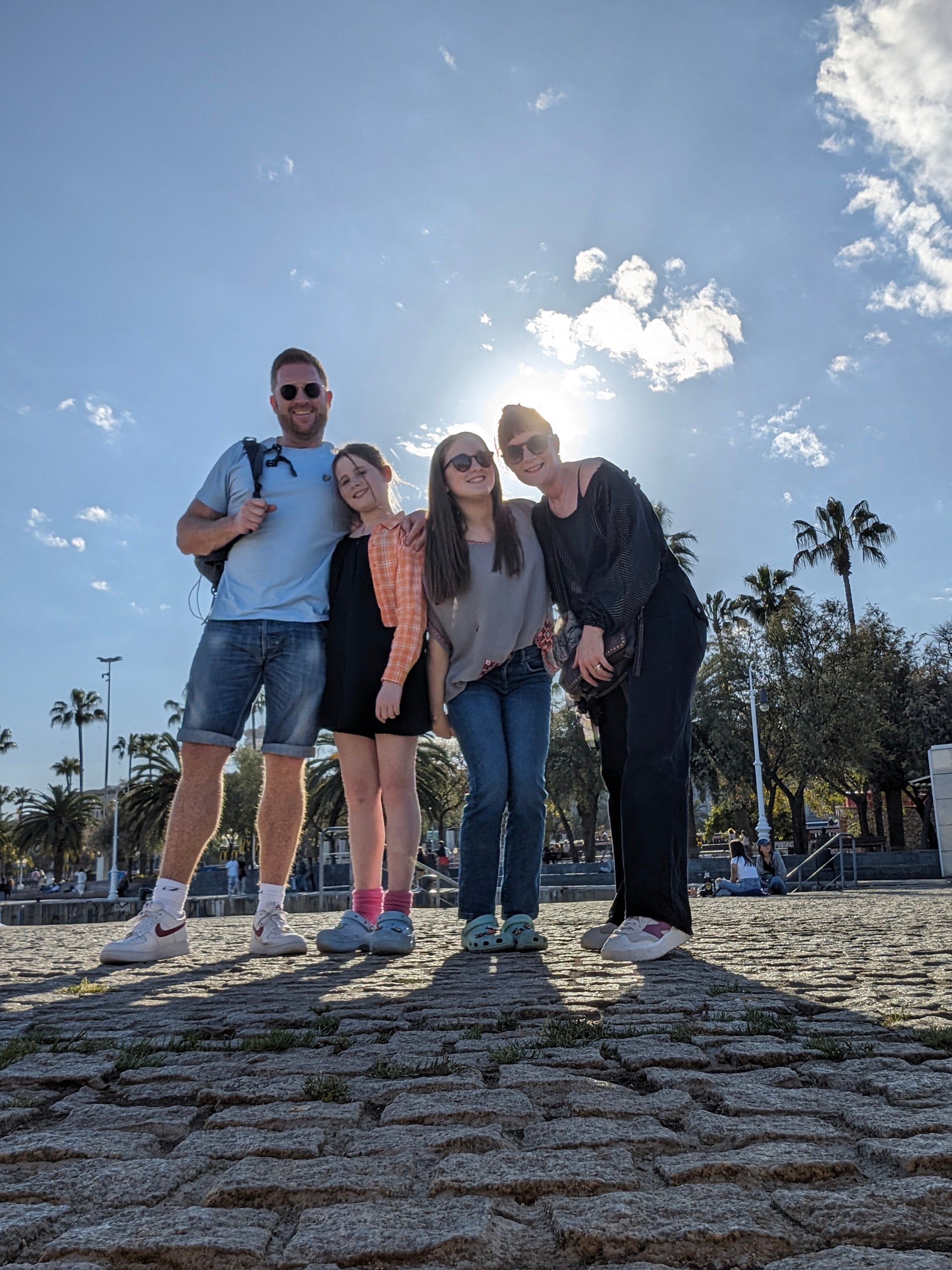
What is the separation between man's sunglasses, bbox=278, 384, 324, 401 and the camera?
490cm

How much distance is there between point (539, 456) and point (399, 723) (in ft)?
4.32

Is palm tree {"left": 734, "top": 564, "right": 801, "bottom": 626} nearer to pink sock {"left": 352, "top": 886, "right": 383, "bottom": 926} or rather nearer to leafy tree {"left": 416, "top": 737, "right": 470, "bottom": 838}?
leafy tree {"left": 416, "top": 737, "right": 470, "bottom": 838}

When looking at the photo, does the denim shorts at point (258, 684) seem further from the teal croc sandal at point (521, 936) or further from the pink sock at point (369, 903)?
the teal croc sandal at point (521, 936)

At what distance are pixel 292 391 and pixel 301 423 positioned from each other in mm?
158

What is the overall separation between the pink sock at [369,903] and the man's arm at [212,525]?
1.75 meters

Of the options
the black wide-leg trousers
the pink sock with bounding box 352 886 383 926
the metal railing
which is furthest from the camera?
the metal railing

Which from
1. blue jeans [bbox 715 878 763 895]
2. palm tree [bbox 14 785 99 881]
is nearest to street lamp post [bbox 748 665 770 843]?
blue jeans [bbox 715 878 763 895]

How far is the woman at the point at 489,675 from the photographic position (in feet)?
14.4

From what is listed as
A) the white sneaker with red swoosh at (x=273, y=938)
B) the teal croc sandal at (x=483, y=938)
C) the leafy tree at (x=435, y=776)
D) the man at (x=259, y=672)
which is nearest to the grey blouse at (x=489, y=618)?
the man at (x=259, y=672)

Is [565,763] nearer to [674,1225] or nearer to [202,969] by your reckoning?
[202,969]

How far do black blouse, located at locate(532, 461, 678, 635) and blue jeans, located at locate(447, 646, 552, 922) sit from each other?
0.43 m

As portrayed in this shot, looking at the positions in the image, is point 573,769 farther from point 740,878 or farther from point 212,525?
point 212,525

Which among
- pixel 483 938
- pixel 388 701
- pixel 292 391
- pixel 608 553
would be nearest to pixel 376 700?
pixel 388 701

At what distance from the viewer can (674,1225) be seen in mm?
1158
